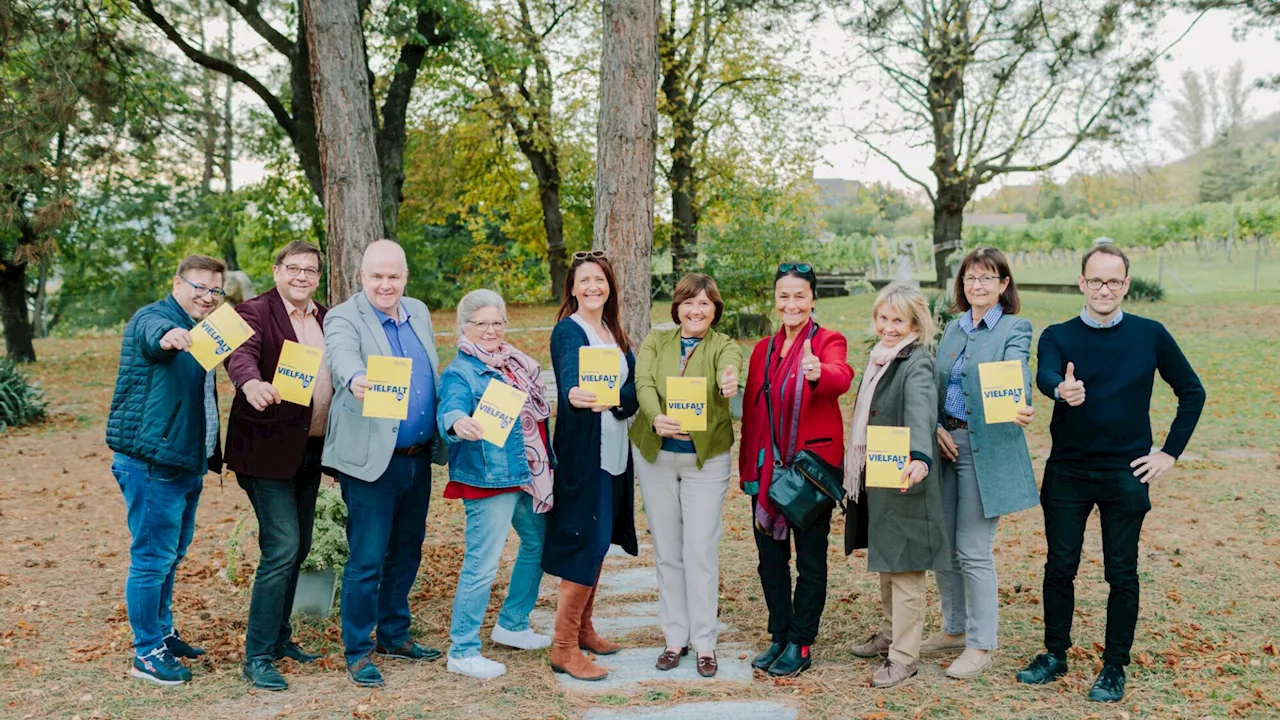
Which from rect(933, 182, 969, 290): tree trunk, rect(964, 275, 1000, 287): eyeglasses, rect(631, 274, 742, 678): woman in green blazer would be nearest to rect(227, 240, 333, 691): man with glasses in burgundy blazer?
rect(631, 274, 742, 678): woman in green blazer

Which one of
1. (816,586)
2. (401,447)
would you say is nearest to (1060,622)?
(816,586)

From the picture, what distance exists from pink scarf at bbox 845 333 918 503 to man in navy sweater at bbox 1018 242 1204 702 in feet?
2.00

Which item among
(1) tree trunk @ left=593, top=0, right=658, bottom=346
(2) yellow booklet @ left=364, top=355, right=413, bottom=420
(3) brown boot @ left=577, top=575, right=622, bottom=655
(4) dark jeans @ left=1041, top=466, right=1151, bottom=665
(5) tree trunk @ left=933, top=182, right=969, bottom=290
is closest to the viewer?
(2) yellow booklet @ left=364, top=355, right=413, bottom=420

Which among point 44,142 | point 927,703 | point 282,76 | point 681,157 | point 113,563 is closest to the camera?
point 927,703

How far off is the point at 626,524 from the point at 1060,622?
1974 millimetres

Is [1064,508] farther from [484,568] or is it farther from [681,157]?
[681,157]

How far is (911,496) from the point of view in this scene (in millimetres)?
4004

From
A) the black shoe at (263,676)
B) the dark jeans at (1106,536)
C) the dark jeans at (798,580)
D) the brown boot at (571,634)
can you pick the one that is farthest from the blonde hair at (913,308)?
the black shoe at (263,676)

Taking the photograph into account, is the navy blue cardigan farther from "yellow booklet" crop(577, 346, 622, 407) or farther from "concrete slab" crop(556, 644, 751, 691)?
"concrete slab" crop(556, 644, 751, 691)

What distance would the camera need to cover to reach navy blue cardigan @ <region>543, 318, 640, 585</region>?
4.10 m

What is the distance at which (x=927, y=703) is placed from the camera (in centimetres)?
388

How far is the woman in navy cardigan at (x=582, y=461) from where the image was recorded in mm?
4109

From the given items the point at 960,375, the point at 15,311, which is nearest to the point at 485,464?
the point at 960,375

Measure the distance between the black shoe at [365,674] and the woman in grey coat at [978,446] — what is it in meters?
2.54
